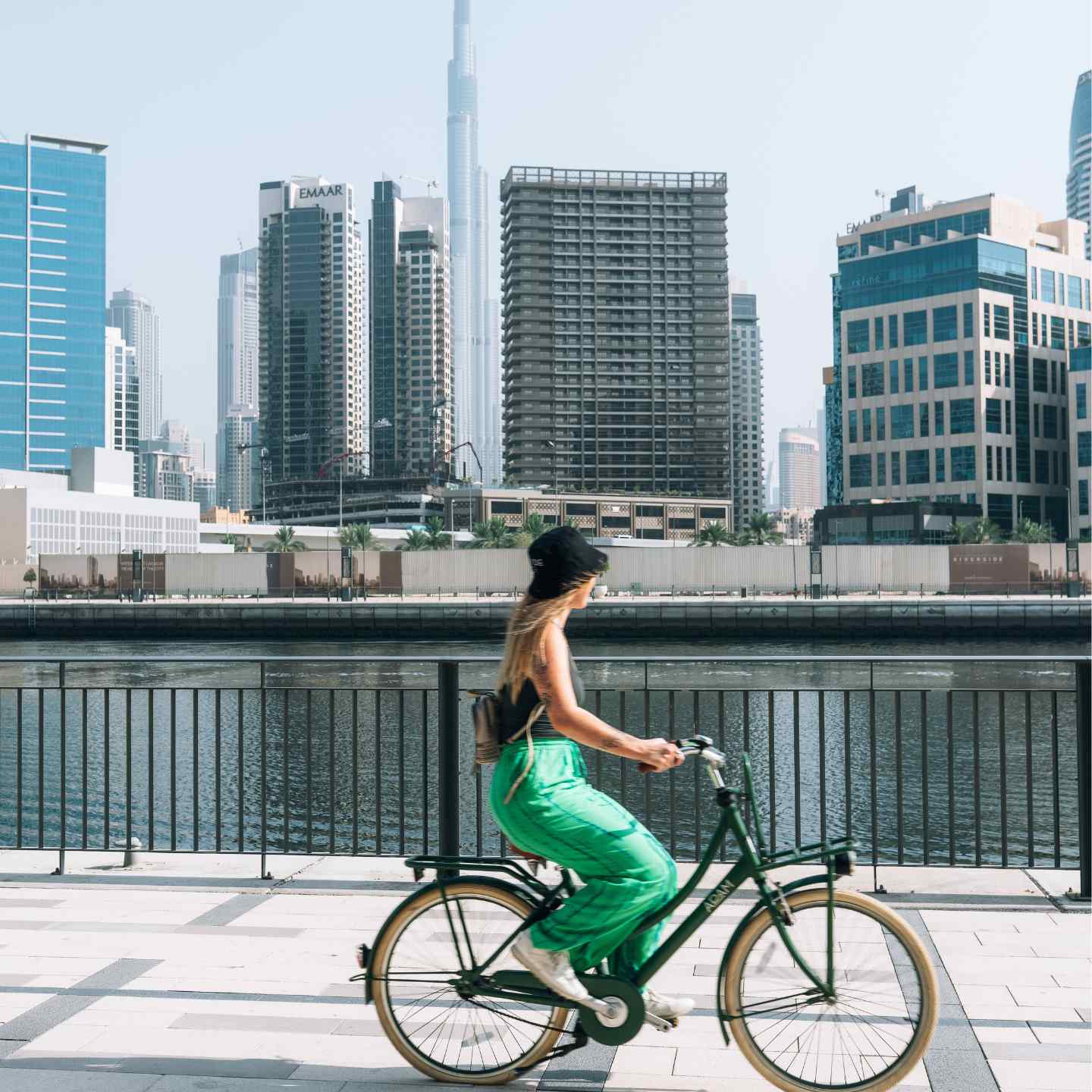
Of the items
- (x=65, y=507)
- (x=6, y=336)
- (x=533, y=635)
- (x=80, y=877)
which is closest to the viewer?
(x=533, y=635)

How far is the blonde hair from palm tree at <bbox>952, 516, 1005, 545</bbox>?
10483 cm

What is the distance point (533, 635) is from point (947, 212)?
13525 cm

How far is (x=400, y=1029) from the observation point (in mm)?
3986

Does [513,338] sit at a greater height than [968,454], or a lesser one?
greater

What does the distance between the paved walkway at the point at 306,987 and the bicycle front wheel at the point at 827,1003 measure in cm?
15

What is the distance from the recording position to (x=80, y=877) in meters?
6.85

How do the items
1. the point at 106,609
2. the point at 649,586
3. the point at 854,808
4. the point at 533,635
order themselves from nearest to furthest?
the point at 533,635 → the point at 854,808 → the point at 106,609 → the point at 649,586

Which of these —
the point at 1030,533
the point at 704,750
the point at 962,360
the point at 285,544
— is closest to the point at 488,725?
the point at 704,750

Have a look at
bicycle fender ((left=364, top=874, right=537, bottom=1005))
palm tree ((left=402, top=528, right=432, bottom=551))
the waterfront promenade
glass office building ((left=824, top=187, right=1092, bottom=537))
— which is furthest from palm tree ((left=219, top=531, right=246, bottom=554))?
bicycle fender ((left=364, top=874, right=537, bottom=1005))

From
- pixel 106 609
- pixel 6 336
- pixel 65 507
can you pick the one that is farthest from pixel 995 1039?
pixel 6 336

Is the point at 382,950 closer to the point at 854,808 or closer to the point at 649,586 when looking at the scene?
the point at 854,808

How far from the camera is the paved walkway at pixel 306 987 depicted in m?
3.94

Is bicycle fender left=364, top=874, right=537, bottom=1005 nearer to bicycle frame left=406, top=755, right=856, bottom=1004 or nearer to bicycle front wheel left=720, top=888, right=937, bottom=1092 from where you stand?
bicycle frame left=406, top=755, right=856, bottom=1004

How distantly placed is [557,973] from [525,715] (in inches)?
31.8
